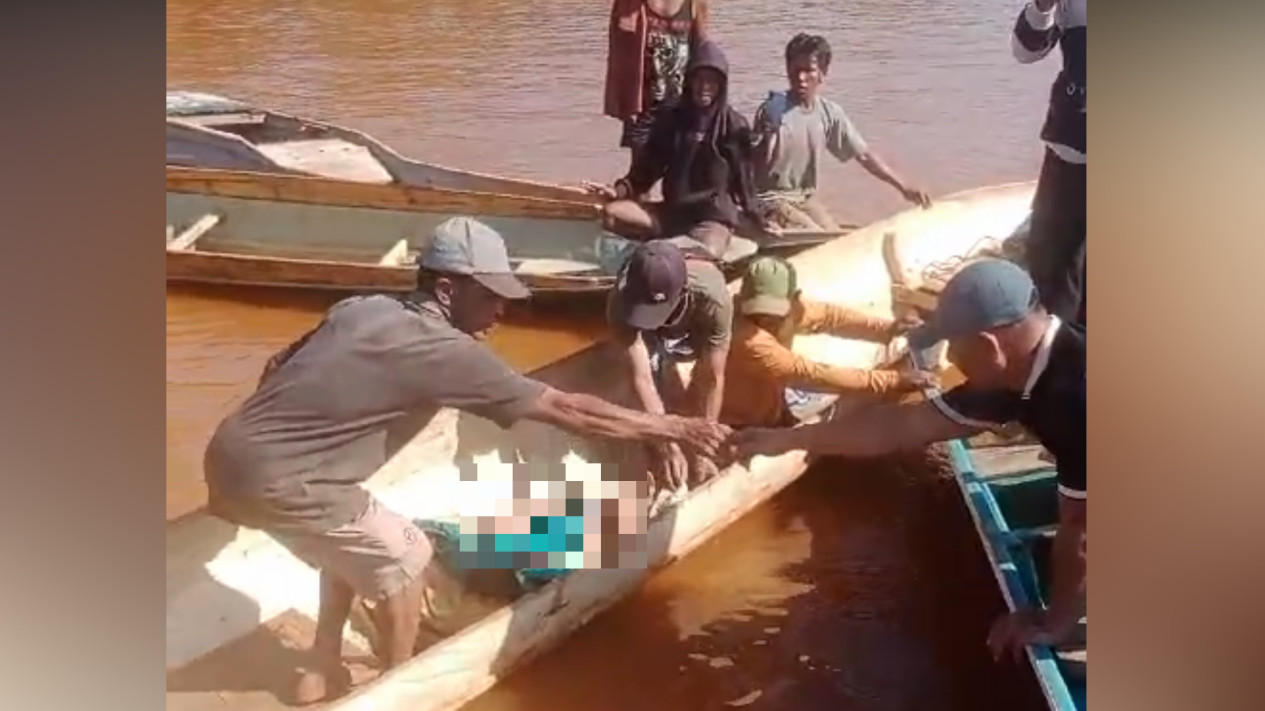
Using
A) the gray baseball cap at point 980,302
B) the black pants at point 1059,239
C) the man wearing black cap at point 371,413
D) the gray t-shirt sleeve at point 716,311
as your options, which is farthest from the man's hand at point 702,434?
the black pants at point 1059,239

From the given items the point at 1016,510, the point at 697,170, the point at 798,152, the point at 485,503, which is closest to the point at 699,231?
the point at 697,170

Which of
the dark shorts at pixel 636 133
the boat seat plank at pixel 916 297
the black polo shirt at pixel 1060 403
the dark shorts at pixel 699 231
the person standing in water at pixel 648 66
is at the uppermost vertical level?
the person standing in water at pixel 648 66

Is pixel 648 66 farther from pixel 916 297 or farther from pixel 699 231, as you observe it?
pixel 916 297

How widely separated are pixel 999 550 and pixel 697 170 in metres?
0.75

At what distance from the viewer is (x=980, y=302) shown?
2.04 m

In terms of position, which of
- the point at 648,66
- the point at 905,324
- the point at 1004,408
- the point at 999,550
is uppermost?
the point at 648,66

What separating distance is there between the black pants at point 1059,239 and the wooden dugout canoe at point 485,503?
38mm

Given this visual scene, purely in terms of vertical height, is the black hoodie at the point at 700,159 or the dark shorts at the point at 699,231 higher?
the black hoodie at the point at 700,159

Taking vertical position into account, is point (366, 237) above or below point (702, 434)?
above

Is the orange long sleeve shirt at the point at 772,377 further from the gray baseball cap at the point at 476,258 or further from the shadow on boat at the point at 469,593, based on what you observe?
the gray baseball cap at the point at 476,258

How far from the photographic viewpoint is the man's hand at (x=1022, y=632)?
6.57 feet

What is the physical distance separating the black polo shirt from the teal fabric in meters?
0.70
